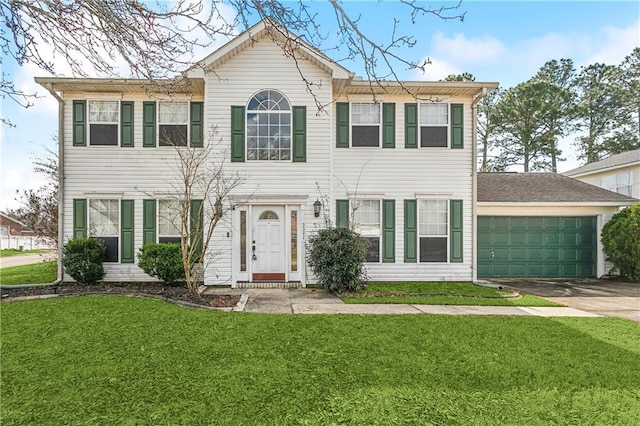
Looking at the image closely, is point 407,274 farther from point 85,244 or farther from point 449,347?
point 85,244

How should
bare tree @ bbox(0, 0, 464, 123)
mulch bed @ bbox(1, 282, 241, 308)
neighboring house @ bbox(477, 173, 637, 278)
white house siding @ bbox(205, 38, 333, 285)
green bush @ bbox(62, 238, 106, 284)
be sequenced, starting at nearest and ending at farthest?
bare tree @ bbox(0, 0, 464, 123), mulch bed @ bbox(1, 282, 241, 308), green bush @ bbox(62, 238, 106, 284), white house siding @ bbox(205, 38, 333, 285), neighboring house @ bbox(477, 173, 637, 278)

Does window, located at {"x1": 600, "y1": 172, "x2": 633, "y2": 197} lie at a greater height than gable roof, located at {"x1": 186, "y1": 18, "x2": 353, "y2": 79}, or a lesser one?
lesser

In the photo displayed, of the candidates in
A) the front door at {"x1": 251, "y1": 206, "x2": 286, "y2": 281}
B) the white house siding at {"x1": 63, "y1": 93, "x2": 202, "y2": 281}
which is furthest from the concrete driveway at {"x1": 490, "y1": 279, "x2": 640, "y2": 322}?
Result: the white house siding at {"x1": 63, "y1": 93, "x2": 202, "y2": 281}

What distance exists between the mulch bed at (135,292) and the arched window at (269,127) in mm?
4046

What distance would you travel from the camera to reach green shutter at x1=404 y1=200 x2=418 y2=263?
1092 cm

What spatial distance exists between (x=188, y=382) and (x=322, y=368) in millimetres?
1531

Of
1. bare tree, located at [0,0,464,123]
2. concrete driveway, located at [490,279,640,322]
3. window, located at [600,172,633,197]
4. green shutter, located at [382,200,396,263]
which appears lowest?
concrete driveway, located at [490,279,640,322]

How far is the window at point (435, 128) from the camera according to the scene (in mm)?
11000

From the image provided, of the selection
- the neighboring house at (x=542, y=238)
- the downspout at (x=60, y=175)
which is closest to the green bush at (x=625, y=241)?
the neighboring house at (x=542, y=238)

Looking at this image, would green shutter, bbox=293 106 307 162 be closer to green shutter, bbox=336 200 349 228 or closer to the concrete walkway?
green shutter, bbox=336 200 349 228

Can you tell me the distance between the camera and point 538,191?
42.6 feet

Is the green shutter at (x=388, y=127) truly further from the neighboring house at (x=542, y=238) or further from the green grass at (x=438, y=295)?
the green grass at (x=438, y=295)

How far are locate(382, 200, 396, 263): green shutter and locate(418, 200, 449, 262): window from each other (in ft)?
→ 2.72

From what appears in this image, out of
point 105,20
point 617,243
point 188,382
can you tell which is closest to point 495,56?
point 617,243
